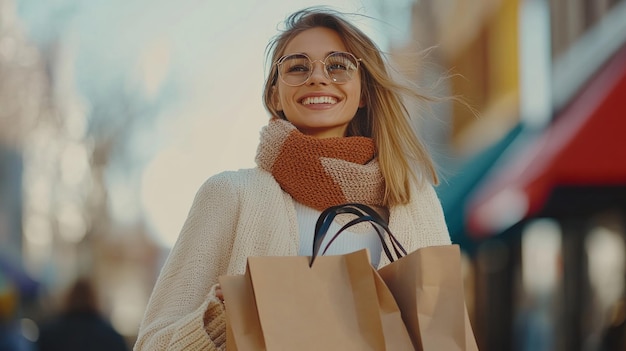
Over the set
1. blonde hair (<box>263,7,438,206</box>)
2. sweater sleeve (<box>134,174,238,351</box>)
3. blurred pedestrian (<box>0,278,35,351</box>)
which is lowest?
blurred pedestrian (<box>0,278,35,351</box>)

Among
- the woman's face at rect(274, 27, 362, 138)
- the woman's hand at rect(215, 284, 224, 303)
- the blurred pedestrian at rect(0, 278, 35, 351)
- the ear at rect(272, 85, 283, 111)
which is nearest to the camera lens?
the woman's hand at rect(215, 284, 224, 303)

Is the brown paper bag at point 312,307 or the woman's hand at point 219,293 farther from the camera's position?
the woman's hand at point 219,293

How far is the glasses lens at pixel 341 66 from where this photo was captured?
3945mm

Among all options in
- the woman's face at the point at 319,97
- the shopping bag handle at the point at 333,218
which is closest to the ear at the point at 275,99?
the woman's face at the point at 319,97

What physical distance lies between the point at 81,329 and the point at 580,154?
3953 mm

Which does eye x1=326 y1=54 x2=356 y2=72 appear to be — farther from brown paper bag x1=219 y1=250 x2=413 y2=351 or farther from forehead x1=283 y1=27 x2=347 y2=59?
brown paper bag x1=219 y1=250 x2=413 y2=351

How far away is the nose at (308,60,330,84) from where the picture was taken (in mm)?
3900

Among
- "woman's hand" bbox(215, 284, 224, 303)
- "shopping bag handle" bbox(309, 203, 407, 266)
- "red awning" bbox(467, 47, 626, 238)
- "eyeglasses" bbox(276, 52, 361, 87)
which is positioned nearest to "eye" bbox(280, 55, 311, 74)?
"eyeglasses" bbox(276, 52, 361, 87)

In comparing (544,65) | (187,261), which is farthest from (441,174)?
(544,65)

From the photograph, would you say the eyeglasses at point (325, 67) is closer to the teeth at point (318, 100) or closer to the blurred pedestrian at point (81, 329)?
the teeth at point (318, 100)

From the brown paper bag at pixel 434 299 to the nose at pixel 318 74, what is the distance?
909mm

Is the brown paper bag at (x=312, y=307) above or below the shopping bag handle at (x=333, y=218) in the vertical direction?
below

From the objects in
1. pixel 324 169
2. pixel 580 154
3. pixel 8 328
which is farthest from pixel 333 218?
pixel 8 328

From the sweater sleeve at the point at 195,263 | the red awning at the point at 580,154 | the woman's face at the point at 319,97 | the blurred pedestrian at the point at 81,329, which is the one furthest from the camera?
the red awning at the point at 580,154
